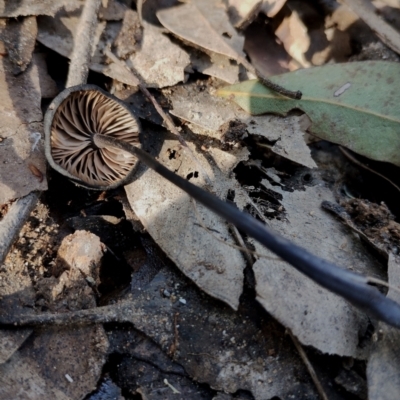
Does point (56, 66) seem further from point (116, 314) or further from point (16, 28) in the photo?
point (116, 314)

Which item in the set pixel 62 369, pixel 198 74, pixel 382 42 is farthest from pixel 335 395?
pixel 382 42

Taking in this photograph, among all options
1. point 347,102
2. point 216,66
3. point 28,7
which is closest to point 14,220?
point 28,7

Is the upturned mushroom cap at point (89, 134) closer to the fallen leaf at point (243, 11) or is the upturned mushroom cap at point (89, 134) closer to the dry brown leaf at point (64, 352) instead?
the dry brown leaf at point (64, 352)

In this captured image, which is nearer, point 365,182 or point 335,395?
point 335,395

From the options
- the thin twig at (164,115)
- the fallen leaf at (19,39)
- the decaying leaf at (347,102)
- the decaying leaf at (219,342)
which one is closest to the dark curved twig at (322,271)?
the decaying leaf at (219,342)

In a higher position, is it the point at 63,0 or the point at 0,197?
the point at 63,0

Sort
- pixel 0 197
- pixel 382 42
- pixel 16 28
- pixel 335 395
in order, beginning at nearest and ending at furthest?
pixel 335 395 < pixel 0 197 < pixel 16 28 < pixel 382 42

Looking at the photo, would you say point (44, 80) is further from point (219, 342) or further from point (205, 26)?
point (219, 342)
